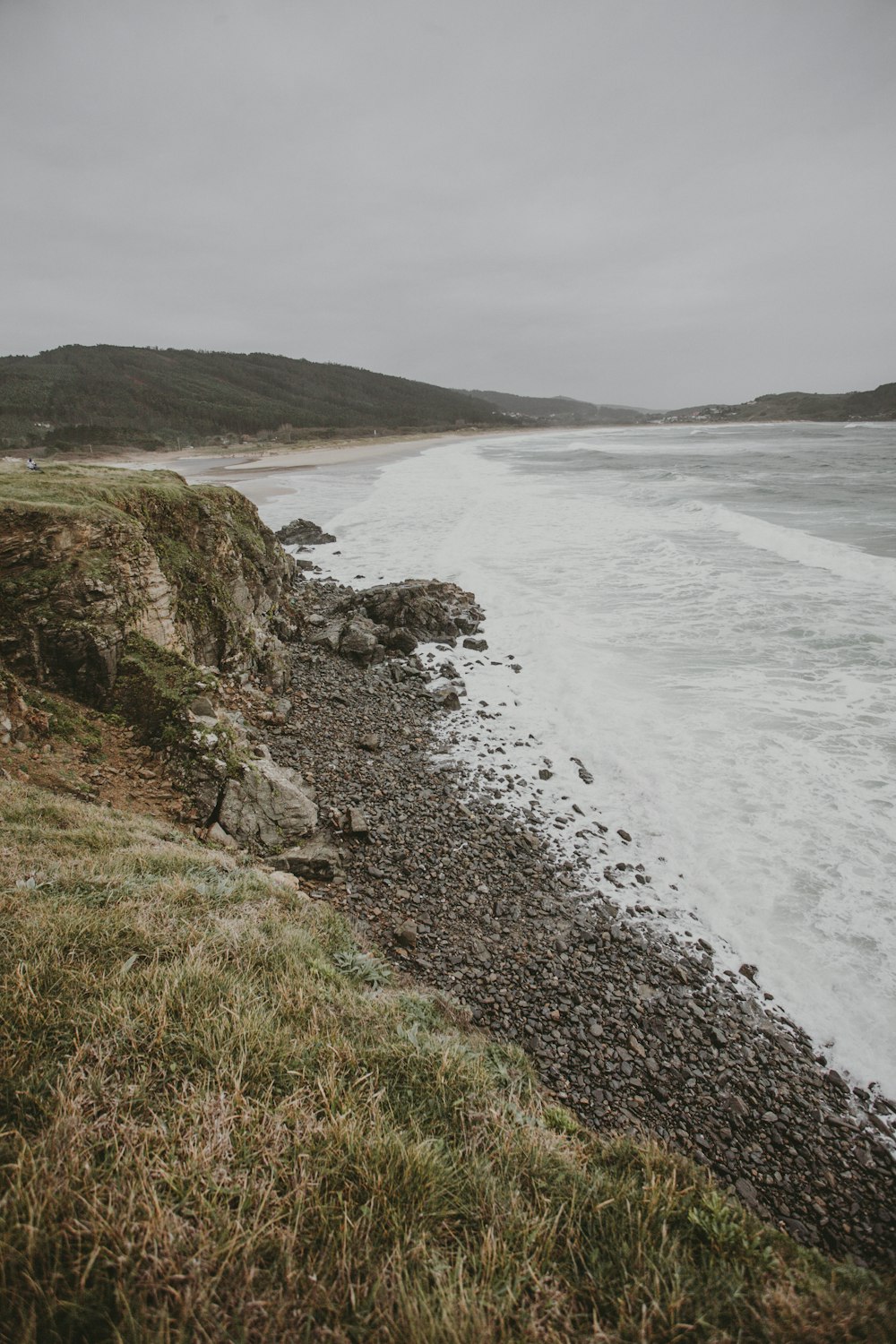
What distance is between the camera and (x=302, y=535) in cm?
2478

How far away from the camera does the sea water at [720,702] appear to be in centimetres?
673

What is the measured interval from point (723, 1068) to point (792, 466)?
59243 mm

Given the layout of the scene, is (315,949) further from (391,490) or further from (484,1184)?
(391,490)

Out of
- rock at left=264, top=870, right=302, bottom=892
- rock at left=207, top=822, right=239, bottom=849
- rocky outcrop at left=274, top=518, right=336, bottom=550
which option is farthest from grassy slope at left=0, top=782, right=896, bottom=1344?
rocky outcrop at left=274, top=518, right=336, bottom=550

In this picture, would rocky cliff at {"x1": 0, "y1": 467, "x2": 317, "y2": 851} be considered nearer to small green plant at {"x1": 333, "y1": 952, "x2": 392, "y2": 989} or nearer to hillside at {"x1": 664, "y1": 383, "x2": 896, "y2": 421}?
small green plant at {"x1": 333, "y1": 952, "x2": 392, "y2": 989}

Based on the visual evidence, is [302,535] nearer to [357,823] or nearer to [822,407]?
[357,823]

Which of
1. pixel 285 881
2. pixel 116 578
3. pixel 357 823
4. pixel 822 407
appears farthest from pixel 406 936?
pixel 822 407

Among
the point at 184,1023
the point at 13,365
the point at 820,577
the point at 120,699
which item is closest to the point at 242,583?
the point at 120,699

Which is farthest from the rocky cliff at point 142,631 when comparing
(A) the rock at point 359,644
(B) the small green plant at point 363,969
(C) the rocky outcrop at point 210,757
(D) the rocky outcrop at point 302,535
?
(D) the rocky outcrop at point 302,535

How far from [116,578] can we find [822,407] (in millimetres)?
194968

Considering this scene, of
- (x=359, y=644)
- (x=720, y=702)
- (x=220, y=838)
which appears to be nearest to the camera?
(x=220, y=838)

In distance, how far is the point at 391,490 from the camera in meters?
39.0

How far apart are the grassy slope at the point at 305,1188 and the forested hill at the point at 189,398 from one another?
283ft

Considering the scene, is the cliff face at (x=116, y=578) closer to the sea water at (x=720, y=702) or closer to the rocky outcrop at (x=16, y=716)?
the rocky outcrop at (x=16, y=716)
